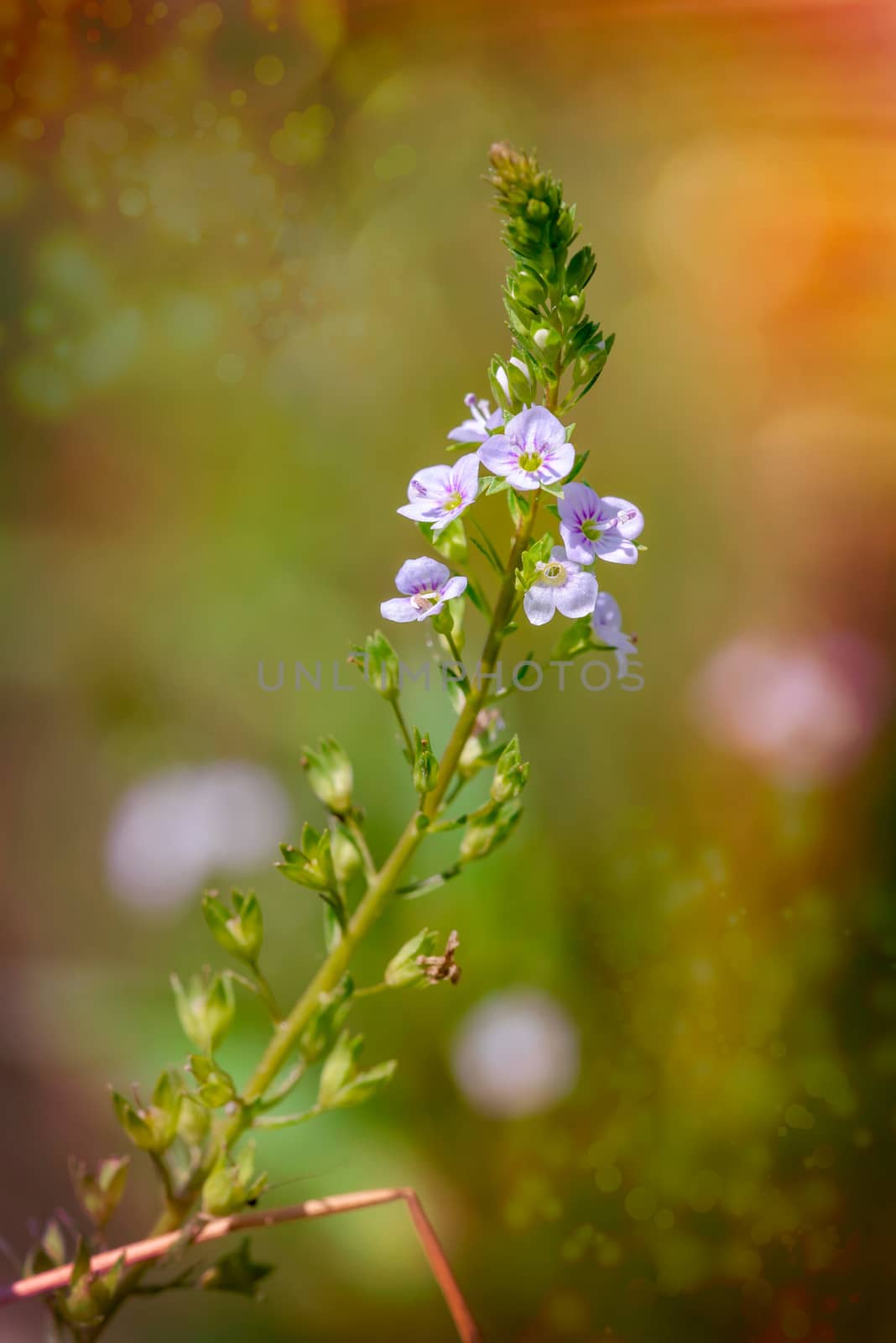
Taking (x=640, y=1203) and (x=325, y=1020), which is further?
(x=640, y=1203)

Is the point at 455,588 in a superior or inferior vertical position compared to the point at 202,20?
inferior

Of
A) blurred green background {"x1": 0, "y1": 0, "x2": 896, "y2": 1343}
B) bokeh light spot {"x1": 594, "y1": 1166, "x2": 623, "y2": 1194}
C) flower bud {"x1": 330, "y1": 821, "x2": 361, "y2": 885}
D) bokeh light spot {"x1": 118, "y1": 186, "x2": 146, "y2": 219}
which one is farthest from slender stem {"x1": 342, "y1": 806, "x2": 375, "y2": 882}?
bokeh light spot {"x1": 118, "y1": 186, "x2": 146, "y2": 219}

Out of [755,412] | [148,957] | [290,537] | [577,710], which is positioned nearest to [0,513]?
[290,537]

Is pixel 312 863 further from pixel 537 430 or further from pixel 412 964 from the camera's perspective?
pixel 537 430

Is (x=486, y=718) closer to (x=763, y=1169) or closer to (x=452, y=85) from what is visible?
(x=763, y=1169)

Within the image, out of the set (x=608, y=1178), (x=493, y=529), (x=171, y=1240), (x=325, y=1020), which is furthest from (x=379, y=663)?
(x=608, y=1178)

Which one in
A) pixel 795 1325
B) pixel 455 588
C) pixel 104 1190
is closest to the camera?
pixel 455 588

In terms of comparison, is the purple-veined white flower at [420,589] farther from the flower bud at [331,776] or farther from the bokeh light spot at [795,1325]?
the bokeh light spot at [795,1325]
